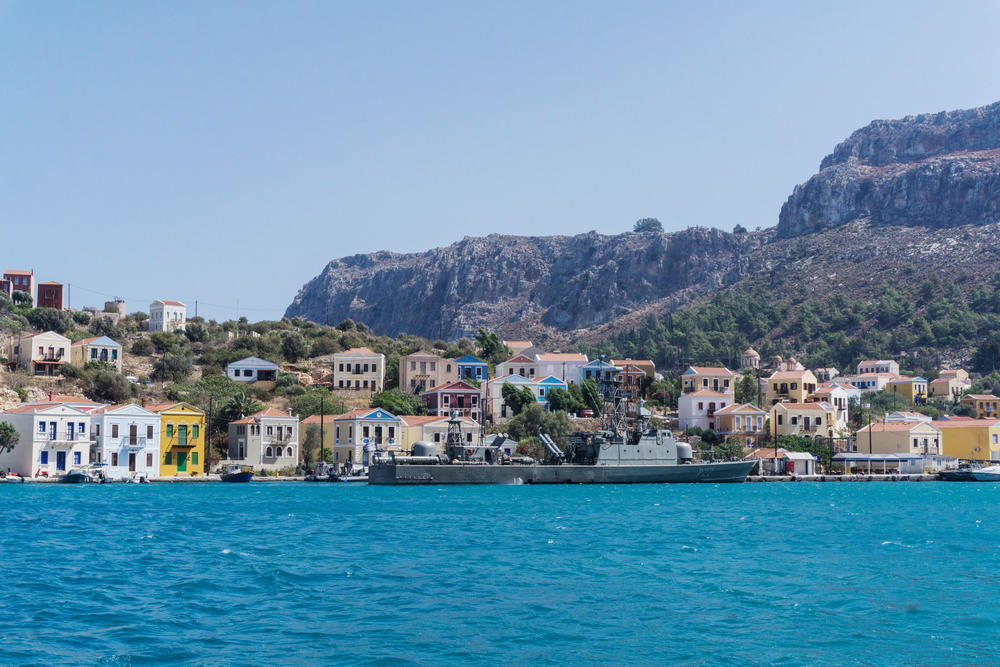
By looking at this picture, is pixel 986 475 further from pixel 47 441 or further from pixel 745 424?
pixel 47 441

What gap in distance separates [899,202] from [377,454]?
139603mm

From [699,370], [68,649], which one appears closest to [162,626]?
[68,649]

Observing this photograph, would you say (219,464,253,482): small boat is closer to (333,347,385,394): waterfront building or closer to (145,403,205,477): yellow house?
(145,403,205,477): yellow house

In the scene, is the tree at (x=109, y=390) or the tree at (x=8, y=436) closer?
the tree at (x=8, y=436)

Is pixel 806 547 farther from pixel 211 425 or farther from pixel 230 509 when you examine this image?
pixel 211 425

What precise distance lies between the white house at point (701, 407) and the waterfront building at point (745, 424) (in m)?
2.53

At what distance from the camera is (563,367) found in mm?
106625

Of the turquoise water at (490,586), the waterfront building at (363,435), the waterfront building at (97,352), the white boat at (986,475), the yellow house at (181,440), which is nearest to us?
the turquoise water at (490,586)

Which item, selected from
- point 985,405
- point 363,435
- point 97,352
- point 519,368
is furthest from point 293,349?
point 985,405

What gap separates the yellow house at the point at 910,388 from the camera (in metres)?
113

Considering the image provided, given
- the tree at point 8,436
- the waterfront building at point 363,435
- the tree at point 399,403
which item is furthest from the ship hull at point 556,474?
the tree at point 8,436

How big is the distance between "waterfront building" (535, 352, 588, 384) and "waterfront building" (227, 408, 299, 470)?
108ft

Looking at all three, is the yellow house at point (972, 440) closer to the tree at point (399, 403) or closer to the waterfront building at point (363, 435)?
the tree at point (399, 403)

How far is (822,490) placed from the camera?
67500 millimetres
